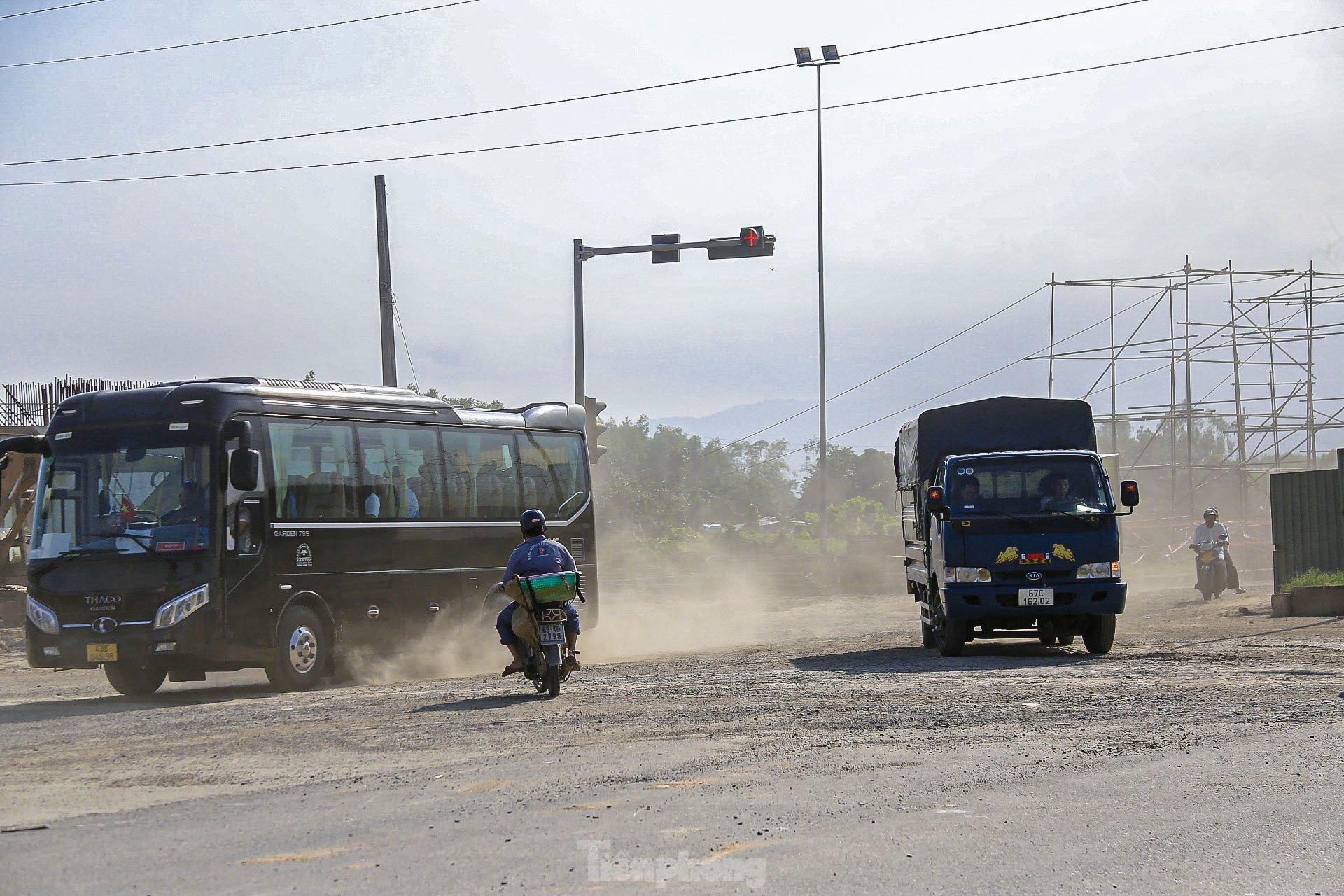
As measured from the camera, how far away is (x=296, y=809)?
286 inches

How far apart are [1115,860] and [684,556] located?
4440 centimetres

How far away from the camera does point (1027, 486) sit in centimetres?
1652

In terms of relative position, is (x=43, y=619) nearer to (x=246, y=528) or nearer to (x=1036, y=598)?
(x=246, y=528)

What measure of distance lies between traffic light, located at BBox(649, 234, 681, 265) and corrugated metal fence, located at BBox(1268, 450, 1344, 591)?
11070mm

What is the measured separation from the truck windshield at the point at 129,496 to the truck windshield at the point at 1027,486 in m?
8.30

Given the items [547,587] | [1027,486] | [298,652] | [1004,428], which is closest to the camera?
[547,587]

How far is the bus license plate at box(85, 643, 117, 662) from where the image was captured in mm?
13703

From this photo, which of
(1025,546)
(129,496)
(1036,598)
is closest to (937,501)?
(1025,546)

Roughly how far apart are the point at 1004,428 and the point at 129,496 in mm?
Answer: 10289

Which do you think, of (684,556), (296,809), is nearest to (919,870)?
(296,809)

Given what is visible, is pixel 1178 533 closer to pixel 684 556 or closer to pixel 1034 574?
pixel 684 556

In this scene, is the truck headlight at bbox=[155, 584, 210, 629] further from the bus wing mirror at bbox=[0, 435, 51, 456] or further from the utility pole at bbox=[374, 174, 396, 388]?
the utility pole at bbox=[374, 174, 396, 388]

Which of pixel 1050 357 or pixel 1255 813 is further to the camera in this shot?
pixel 1050 357

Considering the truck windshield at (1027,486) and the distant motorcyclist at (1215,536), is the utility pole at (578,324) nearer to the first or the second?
the truck windshield at (1027,486)
